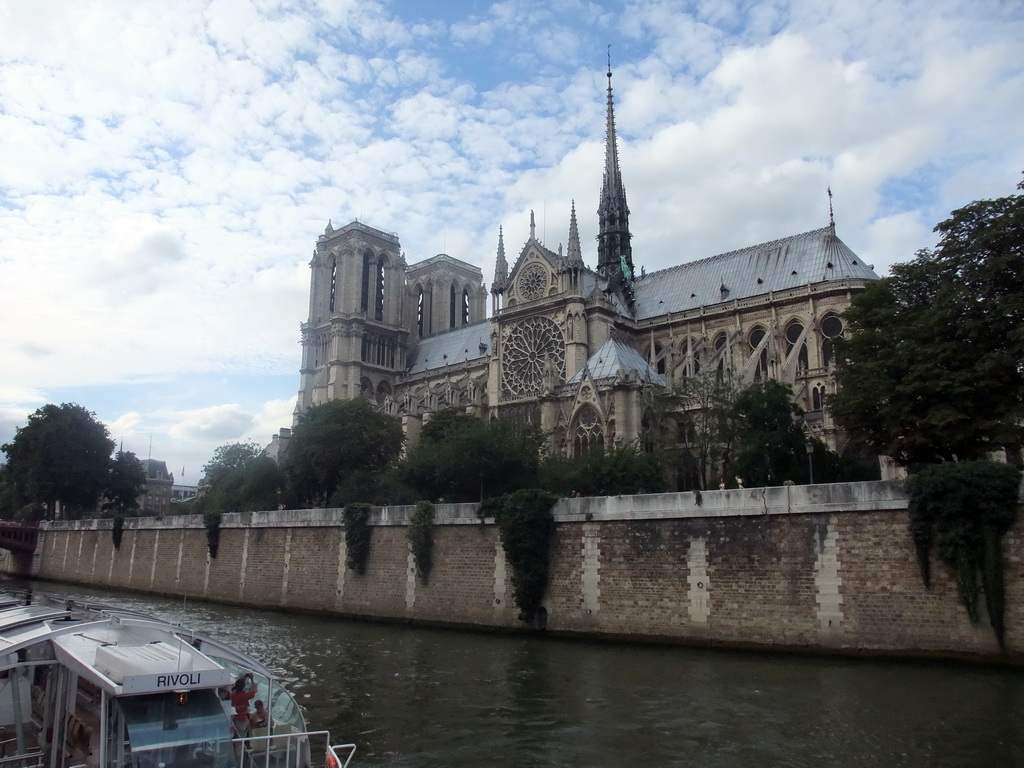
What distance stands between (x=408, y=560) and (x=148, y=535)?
22803 millimetres

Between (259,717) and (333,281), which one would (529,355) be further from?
(259,717)

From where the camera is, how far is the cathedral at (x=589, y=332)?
156 feet

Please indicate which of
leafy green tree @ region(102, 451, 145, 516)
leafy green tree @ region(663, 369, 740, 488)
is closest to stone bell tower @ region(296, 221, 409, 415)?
leafy green tree @ region(102, 451, 145, 516)

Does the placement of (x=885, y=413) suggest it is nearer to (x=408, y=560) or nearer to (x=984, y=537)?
(x=984, y=537)

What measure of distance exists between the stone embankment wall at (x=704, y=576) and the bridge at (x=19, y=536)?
1317 inches

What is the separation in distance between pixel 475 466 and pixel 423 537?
601 centimetres

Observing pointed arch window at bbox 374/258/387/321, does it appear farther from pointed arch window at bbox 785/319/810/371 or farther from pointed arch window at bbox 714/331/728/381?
pointed arch window at bbox 785/319/810/371

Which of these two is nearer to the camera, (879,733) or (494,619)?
(879,733)

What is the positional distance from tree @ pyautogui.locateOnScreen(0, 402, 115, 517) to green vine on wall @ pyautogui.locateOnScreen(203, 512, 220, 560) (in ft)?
78.1

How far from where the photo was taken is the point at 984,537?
2011 cm

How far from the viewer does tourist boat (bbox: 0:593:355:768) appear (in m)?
8.81

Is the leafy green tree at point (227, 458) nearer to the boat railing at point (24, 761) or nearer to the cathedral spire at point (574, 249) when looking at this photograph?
the cathedral spire at point (574, 249)

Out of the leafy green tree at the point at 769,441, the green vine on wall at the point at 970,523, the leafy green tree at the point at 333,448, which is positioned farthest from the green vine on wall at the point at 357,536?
the green vine on wall at the point at 970,523

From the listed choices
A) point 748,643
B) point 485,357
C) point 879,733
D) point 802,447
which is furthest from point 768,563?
point 485,357
